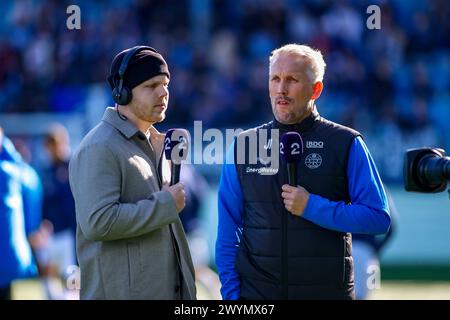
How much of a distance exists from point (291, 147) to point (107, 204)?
0.84m

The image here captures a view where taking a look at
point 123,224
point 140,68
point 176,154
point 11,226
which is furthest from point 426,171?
point 11,226

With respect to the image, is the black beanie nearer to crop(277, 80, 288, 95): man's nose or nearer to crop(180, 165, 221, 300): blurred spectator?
crop(277, 80, 288, 95): man's nose

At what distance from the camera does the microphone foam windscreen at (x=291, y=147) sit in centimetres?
462

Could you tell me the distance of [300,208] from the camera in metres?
4.66

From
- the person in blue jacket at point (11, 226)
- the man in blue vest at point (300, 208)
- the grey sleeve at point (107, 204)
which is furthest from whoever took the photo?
the person in blue jacket at point (11, 226)

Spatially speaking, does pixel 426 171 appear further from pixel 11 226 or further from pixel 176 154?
pixel 11 226

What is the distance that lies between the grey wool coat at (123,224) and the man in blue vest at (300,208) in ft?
1.06

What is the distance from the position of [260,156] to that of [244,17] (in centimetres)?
1216

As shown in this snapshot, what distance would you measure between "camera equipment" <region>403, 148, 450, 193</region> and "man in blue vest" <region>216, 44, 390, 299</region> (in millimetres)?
875

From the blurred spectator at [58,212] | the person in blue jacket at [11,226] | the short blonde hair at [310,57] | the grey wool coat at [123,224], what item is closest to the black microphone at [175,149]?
the grey wool coat at [123,224]

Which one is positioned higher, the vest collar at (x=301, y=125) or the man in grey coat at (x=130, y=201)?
the vest collar at (x=301, y=125)

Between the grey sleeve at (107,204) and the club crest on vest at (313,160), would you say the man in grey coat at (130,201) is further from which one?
the club crest on vest at (313,160)

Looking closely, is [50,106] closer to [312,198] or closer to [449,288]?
[449,288]

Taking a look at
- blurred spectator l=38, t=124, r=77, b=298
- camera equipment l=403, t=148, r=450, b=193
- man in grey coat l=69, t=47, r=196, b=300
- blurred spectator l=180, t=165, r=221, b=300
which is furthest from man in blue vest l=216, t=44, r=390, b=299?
blurred spectator l=38, t=124, r=77, b=298
